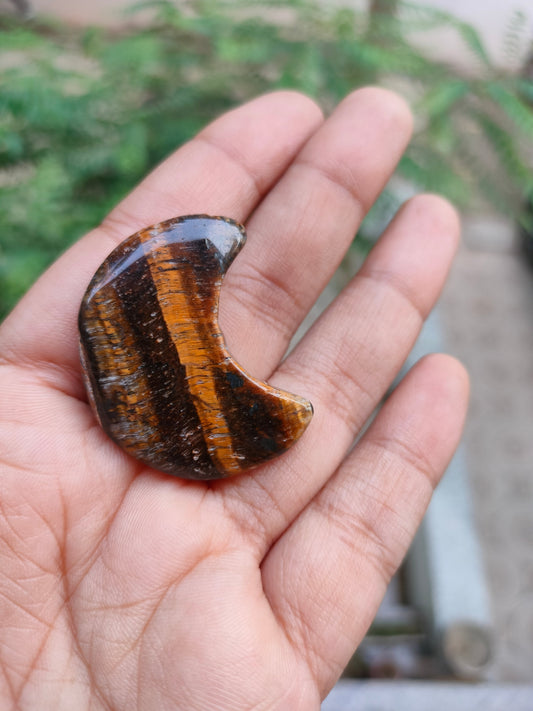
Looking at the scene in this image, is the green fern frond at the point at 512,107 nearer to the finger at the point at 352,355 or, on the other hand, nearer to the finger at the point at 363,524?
the finger at the point at 352,355

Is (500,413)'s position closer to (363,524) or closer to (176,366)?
(363,524)

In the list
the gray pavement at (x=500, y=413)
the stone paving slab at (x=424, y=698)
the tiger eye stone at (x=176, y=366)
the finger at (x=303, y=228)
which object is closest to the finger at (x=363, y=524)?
the tiger eye stone at (x=176, y=366)

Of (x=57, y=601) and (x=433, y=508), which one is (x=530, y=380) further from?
(x=57, y=601)

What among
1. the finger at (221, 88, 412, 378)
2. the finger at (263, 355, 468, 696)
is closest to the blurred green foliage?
the finger at (221, 88, 412, 378)

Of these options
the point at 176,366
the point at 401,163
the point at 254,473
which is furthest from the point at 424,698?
the point at 401,163

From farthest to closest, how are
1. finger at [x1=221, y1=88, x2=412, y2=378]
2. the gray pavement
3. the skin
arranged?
the gray pavement, finger at [x1=221, y1=88, x2=412, y2=378], the skin

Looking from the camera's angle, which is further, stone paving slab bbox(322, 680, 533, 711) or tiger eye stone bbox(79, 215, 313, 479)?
stone paving slab bbox(322, 680, 533, 711)

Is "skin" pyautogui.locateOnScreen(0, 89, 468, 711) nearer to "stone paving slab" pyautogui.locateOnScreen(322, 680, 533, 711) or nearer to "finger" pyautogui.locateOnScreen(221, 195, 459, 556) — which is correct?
"finger" pyautogui.locateOnScreen(221, 195, 459, 556)
